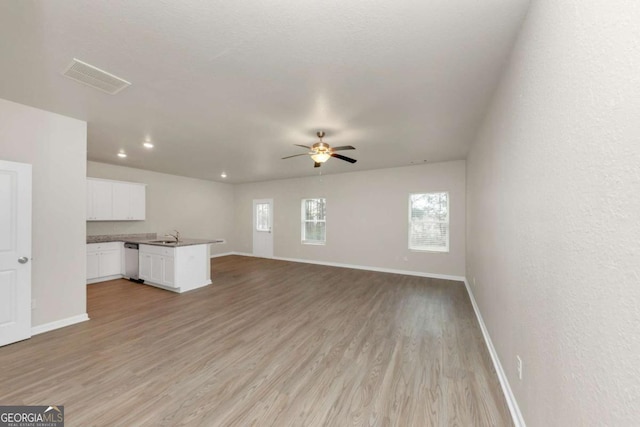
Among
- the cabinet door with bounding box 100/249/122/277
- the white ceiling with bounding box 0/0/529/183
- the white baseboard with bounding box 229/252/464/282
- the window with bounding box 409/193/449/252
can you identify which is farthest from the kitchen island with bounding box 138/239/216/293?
the window with bounding box 409/193/449/252

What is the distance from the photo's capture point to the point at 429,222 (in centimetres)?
571

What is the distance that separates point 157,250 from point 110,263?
159 cm

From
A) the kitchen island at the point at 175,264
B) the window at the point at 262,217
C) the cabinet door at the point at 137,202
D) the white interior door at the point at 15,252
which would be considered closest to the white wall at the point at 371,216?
the window at the point at 262,217

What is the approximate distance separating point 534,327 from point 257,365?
2.17 meters

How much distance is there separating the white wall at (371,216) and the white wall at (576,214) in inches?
151

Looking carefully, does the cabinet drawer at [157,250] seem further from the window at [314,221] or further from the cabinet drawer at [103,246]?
the window at [314,221]

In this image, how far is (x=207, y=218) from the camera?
816cm

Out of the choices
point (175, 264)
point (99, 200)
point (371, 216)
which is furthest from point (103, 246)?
point (371, 216)

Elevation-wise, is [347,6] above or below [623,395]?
above

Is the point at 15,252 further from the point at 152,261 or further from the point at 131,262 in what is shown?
the point at 131,262


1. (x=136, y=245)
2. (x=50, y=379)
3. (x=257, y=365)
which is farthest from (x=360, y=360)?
(x=136, y=245)

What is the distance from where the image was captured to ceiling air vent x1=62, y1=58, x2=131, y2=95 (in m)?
2.06

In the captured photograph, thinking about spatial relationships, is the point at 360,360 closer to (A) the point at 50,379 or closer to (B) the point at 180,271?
(A) the point at 50,379

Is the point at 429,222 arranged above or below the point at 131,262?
above
